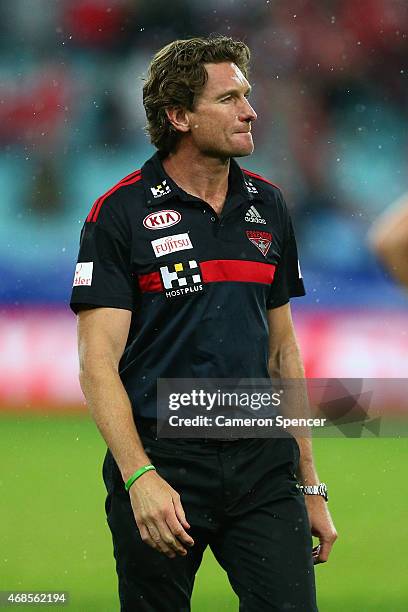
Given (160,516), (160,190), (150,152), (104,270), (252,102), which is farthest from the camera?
(252,102)

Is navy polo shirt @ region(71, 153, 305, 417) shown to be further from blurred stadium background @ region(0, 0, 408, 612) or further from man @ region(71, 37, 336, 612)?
blurred stadium background @ region(0, 0, 408, 612)

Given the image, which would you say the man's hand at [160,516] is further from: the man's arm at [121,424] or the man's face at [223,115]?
the man's face at [223,115]

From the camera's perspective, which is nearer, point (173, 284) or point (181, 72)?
point (173, 284)

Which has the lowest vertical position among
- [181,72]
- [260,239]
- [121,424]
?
[121,424]

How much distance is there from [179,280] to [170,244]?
0.09 meters

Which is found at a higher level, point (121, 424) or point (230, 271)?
point (230, 271)

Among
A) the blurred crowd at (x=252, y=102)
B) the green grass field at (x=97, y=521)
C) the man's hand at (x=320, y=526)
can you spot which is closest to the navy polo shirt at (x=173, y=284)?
the man's hand at (x=320, y=526)

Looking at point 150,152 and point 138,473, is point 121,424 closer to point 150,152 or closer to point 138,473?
point 138,473

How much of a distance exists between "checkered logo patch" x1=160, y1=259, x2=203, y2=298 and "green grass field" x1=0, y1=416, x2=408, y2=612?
205 cm

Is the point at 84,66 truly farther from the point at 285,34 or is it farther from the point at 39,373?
the point at 39,373

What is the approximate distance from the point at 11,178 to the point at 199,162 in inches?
255

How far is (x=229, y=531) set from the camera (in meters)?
2.55

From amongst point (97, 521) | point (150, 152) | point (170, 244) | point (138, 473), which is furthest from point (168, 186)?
point (150, 152)

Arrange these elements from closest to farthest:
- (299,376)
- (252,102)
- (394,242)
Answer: (394,242), (299,376), (252,102)
